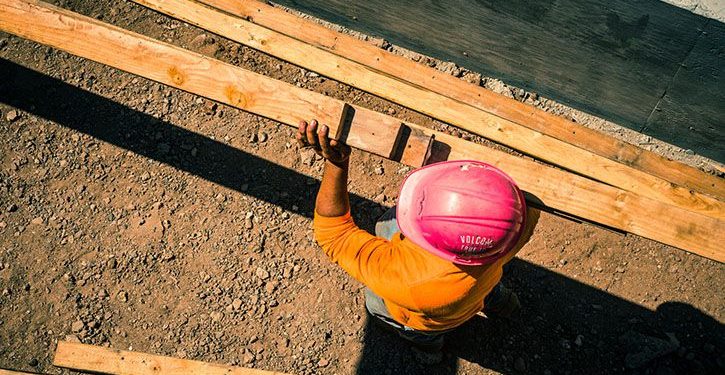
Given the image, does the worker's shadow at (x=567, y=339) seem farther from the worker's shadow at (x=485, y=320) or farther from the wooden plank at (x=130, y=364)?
the wooden plank at (x=130, y=364)

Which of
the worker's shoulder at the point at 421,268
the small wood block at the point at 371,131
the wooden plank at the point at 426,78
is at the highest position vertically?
the small wood block at the point at 371,131

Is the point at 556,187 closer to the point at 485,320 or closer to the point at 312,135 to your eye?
the point at 312,135

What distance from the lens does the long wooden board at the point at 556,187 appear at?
2.14m

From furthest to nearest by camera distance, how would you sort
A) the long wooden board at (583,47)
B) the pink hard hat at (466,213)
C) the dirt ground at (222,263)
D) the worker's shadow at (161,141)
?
1. the worker's shadow at (161,141)
2. the dirt ground at (222,263)
3. the long wooden board at (583,47)
4. the pink hard hat at (466,213)

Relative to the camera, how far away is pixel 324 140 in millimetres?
2072

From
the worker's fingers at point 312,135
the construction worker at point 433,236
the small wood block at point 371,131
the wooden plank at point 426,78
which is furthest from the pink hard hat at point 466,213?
the wooden plank at point 426,78

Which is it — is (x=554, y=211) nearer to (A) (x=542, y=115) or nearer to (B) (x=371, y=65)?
Answer: (A) (x=542, y=115)

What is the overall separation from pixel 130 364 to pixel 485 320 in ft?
8.05

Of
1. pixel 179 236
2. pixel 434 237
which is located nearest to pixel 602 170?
pixel 434 237

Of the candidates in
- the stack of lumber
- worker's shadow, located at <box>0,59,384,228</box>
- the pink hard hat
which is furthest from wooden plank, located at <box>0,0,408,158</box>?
the stack of lumber

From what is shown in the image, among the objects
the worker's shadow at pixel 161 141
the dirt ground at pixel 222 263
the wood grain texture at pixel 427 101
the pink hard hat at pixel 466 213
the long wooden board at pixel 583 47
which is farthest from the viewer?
the worker's shadow at pixel 161 141

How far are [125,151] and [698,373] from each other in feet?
15.4

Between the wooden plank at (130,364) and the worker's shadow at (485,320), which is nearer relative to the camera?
the wooden plank at (130,364)

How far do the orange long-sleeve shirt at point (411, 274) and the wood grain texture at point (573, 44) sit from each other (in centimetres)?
164
